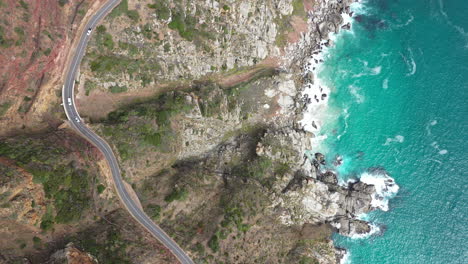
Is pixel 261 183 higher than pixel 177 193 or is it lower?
higher

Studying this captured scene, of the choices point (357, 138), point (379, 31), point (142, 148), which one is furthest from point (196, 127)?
point (379, 31)

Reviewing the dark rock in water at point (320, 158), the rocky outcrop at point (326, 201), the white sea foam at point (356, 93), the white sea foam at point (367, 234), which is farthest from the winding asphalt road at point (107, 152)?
the white sea foam at point (356, 93)

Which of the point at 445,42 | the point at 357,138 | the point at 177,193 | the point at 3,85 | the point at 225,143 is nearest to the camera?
the point at 3,85

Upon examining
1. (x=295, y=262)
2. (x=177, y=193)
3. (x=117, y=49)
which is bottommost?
(x=177, y=193)

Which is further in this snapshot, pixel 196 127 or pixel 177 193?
pixel 196 127

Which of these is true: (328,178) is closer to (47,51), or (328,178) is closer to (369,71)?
(369,71)

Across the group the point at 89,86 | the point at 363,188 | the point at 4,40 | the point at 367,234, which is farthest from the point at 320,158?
the point at 4,40

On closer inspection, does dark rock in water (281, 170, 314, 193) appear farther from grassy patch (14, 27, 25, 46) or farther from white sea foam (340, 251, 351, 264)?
grassy patch (14, 27, 25, 46)

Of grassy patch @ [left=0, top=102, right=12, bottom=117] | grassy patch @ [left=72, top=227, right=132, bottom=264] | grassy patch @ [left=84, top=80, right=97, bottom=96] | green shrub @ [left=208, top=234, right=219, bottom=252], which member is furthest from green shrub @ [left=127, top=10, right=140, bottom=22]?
green shrub @ [left=208, top=234, right=219, bottom=252]

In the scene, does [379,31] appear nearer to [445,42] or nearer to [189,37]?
[445,42]
